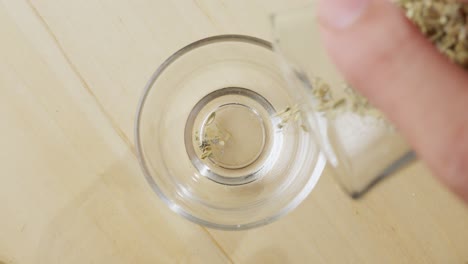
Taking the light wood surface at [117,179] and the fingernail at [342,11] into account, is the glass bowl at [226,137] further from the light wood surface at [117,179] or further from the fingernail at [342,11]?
the fingernail at [342,11]

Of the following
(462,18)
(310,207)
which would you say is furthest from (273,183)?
(462,18)

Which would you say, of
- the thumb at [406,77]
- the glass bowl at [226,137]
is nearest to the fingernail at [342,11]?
the thumb at [406,77]

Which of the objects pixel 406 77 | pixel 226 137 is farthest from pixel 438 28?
pixel 226 137

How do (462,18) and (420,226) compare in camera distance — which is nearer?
(462,18)

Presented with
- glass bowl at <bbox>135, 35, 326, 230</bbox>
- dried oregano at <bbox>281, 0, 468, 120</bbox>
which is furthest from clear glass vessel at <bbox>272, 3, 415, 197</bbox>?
glass bowl at <bbox>135, 35, 326, 230</bbox>

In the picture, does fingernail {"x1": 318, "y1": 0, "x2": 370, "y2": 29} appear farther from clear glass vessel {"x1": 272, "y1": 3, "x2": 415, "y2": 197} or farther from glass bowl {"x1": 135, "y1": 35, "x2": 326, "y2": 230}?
glass bowl {"x1": 135, "y1": 35, "x2": 326, "y2": 230}

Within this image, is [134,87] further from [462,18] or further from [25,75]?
[462,18]
